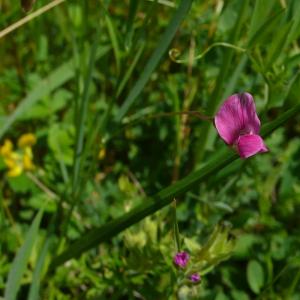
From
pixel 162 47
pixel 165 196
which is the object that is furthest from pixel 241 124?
pixel 162 47

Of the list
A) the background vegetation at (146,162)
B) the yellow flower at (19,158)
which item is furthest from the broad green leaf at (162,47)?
the yellow flower at (19,158)

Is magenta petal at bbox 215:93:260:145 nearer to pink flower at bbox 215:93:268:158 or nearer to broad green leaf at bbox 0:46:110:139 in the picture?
pink flower at bbox 215:93:268:158

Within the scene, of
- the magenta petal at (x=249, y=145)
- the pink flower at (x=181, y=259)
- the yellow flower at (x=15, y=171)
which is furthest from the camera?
the yellow flower at (x=15, y=171)

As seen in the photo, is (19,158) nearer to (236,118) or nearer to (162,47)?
(162,47)

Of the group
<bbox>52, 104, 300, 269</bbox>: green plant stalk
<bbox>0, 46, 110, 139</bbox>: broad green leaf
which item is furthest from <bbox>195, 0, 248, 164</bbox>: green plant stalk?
<bbox>0, 46, 110, 139</bbox>: broad green leaf

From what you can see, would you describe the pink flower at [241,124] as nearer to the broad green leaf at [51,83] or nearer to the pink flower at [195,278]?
the pink flower at [195,278]

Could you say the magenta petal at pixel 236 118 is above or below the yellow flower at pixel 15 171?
below

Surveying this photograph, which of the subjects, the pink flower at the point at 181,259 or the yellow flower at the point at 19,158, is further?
the yellow flower at the point at 19,158

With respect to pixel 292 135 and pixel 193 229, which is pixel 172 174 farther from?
pixel 292 135
